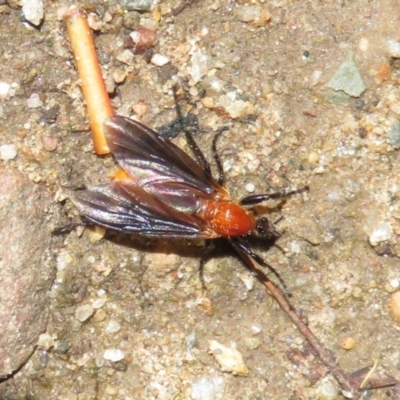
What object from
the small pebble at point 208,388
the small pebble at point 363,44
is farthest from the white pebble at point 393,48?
the small pebble at point 208,388

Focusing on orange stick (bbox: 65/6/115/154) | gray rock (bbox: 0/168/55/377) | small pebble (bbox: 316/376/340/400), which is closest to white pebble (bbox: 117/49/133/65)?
orange stick (bbox: 65/6/115/154)

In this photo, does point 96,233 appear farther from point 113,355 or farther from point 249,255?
point 249,255

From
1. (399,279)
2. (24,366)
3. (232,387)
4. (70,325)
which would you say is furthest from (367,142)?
(24,366)

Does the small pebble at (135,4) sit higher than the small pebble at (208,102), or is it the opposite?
the small pebble at (135,4)

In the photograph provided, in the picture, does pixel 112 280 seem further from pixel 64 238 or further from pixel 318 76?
pixel 318 76

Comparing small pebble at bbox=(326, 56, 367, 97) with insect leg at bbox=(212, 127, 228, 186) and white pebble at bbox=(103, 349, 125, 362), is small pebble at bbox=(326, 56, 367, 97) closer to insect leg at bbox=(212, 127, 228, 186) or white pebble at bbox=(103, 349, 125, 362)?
insect leg at bbox=(212, 127, 228, 186)

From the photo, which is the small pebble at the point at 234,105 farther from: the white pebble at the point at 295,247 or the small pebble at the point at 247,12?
the white pebble at the point at 295,247
